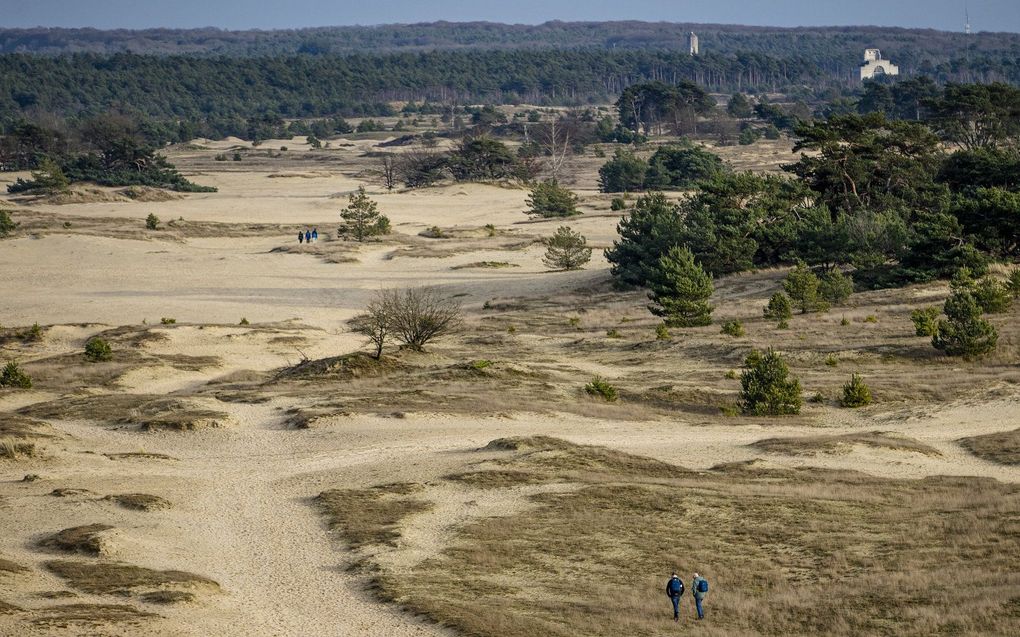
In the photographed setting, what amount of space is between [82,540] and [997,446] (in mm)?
21771

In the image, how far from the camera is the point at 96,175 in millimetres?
129875

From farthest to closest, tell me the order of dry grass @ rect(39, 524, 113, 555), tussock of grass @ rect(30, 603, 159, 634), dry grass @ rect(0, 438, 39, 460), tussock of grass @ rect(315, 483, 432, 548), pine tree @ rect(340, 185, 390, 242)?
pine tree @ rect(340, 185, 390, 242), dry grass @ rect(0, 438, 39, 460), tussock of grass @ rect(315, 483, 432, 548), dry grass @ rect(39, 524, 113, 555), tussock of grass @ rect(30, 603, 159, 634)

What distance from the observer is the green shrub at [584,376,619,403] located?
136ft

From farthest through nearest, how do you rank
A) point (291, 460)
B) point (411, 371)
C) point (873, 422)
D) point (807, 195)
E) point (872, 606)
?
point (807, 195), point (411, 371), point (873, 422), point (291, 460), point (872, 606)

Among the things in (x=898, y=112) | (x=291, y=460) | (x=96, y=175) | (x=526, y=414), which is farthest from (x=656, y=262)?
(x=898, y=112)

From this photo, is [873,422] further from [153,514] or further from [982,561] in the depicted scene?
[153,514]

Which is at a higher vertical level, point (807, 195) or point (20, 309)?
point (807, 195)

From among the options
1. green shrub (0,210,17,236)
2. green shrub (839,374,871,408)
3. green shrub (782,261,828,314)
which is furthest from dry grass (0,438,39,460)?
green shrub (0,210,17,236)

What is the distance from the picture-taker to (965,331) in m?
44.7

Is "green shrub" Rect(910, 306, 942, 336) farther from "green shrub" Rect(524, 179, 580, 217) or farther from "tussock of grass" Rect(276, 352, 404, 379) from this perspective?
"green shrub" Rect(524, 179, 580, 217)

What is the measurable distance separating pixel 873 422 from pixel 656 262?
29.4 metres

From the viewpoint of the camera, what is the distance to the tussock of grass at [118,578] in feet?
75.8

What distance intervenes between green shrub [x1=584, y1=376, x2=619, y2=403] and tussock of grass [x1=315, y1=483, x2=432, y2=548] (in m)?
11.8

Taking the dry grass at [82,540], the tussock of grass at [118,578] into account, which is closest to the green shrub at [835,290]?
the dry grass at [82,540]
